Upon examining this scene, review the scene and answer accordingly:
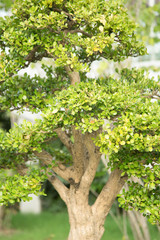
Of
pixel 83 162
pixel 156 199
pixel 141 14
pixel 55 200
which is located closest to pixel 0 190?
pixel 83 162

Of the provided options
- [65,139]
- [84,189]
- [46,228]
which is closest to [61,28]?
[65,139]

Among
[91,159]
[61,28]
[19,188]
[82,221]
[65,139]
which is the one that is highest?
[61,28]

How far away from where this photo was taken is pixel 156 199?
2135 mm

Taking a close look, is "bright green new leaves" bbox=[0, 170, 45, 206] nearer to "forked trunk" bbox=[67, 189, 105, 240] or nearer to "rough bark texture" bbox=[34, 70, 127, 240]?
"rough bark texture" bbox=[34, 70, 127, 240]

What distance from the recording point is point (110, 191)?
2.37 m

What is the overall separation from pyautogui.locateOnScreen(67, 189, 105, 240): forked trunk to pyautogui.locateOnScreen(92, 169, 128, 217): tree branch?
66 millimetres

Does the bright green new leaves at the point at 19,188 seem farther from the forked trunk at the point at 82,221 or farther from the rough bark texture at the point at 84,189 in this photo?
the forked trunk at the point at 82,221

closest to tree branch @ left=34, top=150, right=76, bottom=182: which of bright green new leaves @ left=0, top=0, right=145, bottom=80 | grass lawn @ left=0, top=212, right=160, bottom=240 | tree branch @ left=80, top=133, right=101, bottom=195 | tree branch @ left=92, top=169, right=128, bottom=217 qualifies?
tree branch @ left=80, top=133, right=101, bottom=195

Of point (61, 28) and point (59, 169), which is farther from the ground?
point (61, 28)

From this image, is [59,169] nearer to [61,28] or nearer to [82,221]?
[82,221]

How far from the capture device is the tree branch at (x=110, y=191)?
2.37m

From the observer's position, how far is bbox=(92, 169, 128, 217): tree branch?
7.77 ft

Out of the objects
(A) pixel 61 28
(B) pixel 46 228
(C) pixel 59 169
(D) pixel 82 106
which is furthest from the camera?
(B) pixel 46 228

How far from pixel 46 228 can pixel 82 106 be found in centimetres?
446
